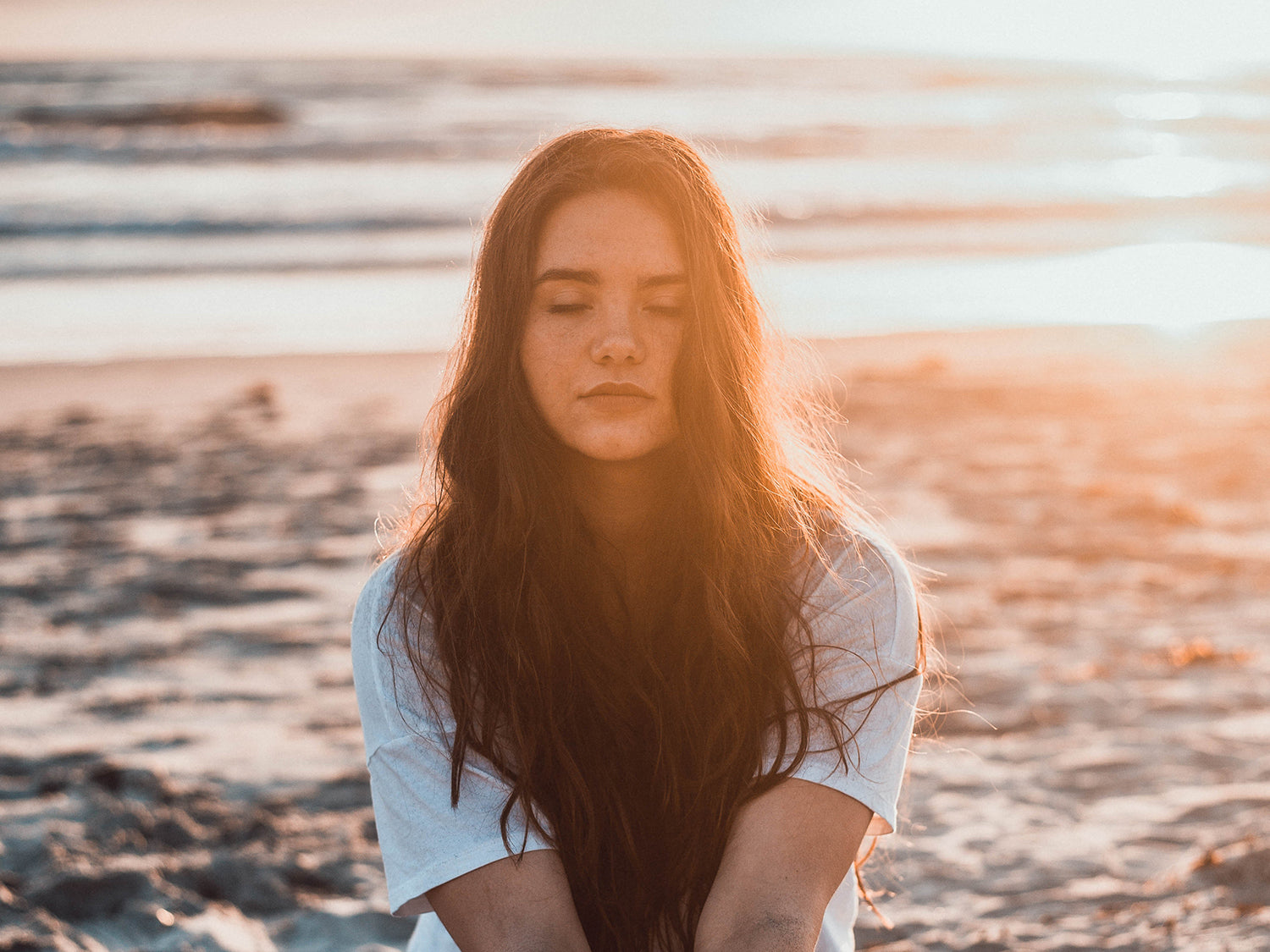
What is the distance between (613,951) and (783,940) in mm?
369

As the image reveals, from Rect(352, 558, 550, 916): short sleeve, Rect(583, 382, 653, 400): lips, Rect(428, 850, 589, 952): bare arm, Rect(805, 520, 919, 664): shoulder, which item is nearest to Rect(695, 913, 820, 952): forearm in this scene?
Rect(428, 850, 589, 952): bare arm

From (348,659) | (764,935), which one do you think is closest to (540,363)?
(764,935)

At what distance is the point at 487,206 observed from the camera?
2.93 metres

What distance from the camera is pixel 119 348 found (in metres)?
10.9

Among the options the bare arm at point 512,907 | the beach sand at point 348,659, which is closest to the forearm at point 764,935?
the bare arm at point 512,907

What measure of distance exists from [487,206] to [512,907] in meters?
1.52

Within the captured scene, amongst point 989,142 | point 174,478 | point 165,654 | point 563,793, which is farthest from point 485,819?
point 989,142

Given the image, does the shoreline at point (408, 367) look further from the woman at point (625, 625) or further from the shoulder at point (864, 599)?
the shoulder at point (864, 599)

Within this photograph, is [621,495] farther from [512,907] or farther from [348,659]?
[348,659]

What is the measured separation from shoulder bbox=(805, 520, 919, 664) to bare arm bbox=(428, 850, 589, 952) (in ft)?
2.14

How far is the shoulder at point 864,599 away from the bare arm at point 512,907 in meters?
0.65

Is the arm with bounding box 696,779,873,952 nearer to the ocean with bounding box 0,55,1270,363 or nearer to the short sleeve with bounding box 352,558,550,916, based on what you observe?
the short sleeve with bounding box 352,558,550,916

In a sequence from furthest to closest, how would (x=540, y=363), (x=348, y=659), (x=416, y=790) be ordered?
(x=348, y=659) → (x=540, y=363) → (x=416, y=790)

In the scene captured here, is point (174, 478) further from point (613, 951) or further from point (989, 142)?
point (989, 142)
